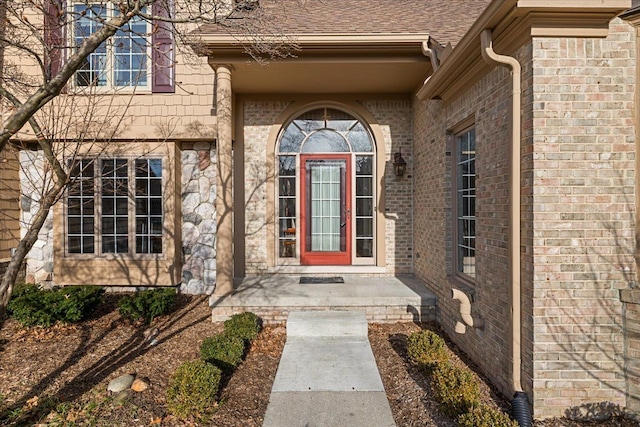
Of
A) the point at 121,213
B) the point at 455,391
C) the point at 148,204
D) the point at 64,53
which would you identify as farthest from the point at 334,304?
the point at 64,53

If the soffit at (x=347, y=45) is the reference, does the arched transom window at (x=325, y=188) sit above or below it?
below

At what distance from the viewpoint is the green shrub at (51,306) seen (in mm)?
4797

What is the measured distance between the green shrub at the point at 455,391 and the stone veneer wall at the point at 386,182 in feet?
11.7

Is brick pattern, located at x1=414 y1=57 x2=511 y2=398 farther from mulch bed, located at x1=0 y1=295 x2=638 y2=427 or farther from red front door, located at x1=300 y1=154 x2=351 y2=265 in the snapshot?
red front door, located at x1=300 y1=154 x2=351 y2=265

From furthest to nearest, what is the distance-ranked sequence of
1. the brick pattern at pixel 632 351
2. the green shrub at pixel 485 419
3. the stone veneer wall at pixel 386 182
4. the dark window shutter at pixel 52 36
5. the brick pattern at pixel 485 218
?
the stone veneer wall at pixel 386 182 → the brick pattern at pixel 485 218 → the dark window shutter at pixel 52 36 → the brick pattern at pixel 632 351 → the green shrub at pixel 485 419

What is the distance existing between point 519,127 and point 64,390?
15.6 ft

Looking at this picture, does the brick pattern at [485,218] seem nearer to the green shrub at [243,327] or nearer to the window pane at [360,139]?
the window pane at [360,139]

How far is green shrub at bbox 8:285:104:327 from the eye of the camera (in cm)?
480

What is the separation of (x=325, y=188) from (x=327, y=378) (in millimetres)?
3830

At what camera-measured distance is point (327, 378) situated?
3594mm

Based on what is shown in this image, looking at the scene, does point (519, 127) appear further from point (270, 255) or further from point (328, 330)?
point (270, 255)

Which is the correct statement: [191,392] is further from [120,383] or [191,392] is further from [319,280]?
[319,280]

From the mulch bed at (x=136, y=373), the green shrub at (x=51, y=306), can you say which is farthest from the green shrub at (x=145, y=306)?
the green shrub at (x=51, y=306)

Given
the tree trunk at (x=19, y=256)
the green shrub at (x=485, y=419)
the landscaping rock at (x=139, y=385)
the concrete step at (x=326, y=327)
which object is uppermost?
the tree trunk at (x=19, y=256)
